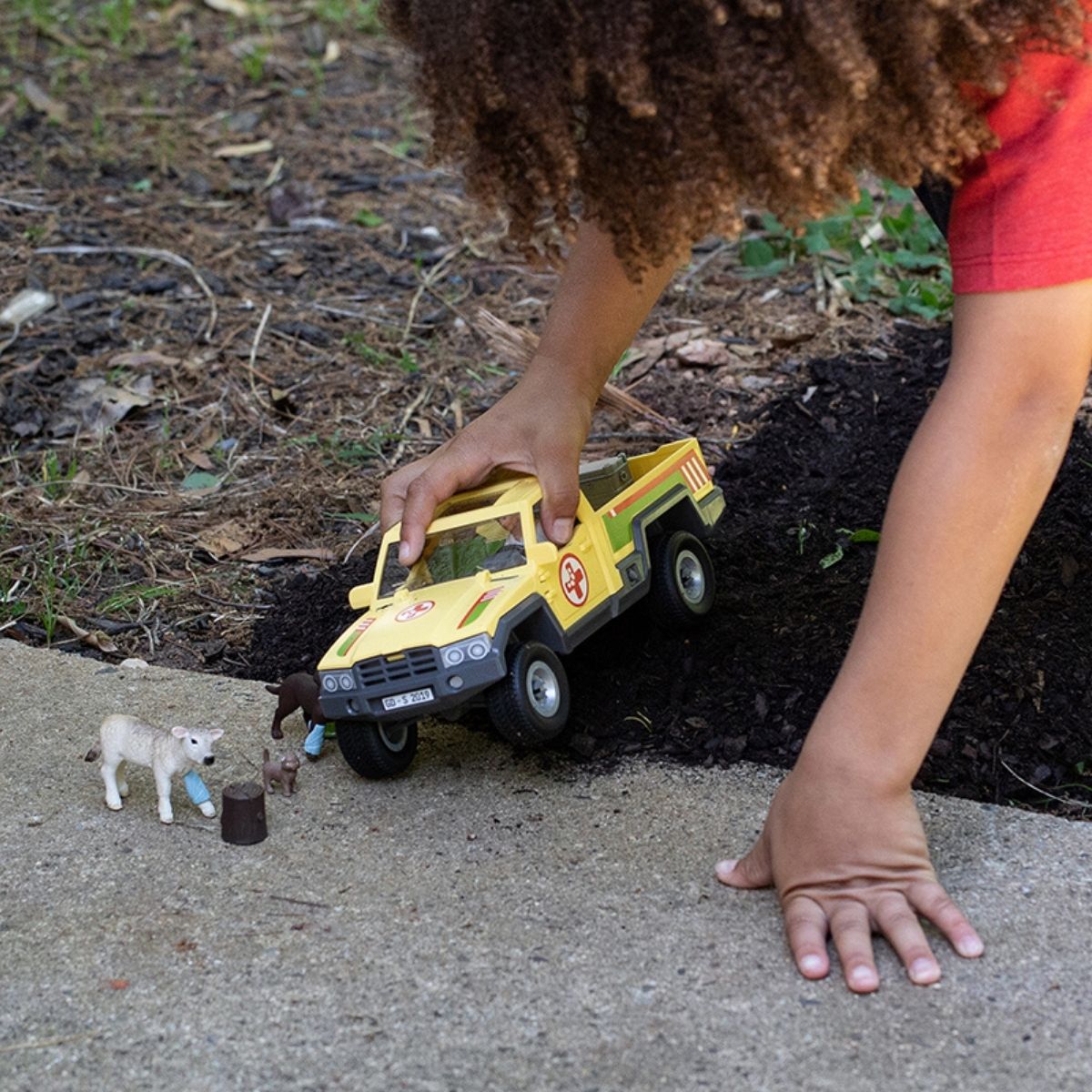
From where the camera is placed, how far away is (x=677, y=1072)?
1816 mm

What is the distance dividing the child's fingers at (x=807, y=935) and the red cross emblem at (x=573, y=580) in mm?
704

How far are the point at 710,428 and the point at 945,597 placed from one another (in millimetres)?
1957

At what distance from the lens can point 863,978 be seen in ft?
6.34

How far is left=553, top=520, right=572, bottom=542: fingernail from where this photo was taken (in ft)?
8.51

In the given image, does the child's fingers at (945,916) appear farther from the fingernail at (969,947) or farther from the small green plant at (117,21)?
the small green plant at (117,21)

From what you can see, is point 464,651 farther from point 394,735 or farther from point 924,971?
point 924,971

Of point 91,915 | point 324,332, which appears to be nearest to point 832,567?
point 91,915

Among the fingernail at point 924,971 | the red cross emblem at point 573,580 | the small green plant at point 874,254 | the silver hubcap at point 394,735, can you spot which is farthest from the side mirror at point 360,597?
the small green plant at point 874,254

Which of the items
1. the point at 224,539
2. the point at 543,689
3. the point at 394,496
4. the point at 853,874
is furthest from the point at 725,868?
the point at 224,539

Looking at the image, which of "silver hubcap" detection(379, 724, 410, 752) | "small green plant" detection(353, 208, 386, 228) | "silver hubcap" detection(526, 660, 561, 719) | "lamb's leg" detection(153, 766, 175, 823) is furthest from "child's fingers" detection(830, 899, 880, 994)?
"small green plant" detection(353, 208, 386, 228)

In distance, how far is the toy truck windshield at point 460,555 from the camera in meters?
2.60

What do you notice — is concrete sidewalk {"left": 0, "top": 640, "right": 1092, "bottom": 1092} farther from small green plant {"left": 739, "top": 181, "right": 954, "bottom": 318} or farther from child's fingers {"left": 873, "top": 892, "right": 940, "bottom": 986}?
small green plant {"left": 739, "top": 181, "right": 954, "bottom": 318}

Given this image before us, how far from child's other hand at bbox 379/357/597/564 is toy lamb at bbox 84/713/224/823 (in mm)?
483

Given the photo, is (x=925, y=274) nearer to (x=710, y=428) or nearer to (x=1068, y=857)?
(x=710, y=428)
